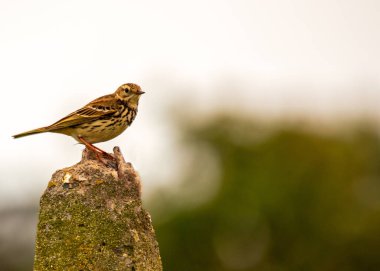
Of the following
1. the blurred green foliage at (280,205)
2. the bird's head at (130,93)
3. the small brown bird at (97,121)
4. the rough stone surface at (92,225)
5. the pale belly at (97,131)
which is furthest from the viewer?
the blurred green foliage at (280,205)

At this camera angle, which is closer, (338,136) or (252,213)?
(252,213)

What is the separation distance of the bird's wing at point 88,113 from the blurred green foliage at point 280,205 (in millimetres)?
35777

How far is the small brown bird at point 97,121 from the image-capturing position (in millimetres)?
18641

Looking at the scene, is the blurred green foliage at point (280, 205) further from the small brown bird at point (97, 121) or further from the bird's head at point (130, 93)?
the small brown bird at point (97, 121)

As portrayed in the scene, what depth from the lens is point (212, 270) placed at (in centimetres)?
5628

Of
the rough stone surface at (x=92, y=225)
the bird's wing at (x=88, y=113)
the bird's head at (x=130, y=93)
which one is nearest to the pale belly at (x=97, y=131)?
the bird's wing at (x=88, y=113)

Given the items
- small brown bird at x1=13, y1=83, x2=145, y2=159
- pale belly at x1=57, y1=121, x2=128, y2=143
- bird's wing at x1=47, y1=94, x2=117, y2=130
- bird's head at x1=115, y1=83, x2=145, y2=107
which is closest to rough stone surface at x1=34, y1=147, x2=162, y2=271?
small brown bird at x1=13, y1=83, x2=145, y2=159

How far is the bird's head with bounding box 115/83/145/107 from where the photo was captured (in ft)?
64.5

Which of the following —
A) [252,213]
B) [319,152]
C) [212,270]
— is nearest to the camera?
[212,270]

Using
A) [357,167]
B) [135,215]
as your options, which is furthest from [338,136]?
[135,215]

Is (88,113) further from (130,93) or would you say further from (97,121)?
(130,93)

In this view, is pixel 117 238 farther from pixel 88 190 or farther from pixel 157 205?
pixel 157 205

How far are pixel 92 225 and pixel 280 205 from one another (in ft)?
160

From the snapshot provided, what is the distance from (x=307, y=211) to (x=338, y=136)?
7.40 meters
